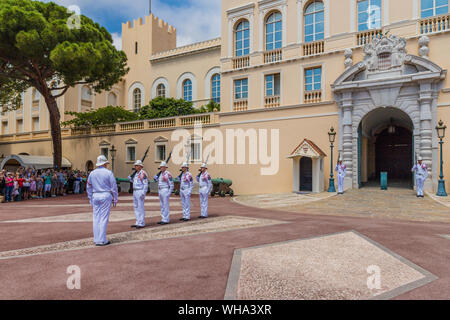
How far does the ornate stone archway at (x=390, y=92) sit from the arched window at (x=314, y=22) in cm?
283

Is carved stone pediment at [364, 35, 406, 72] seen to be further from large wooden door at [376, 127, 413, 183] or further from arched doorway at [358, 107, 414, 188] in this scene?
large wooden door at [376, 127, 413, 183]

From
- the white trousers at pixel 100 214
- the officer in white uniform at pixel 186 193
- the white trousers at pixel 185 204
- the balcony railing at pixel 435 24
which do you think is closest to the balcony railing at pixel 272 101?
the balcony railing at pixel 435 24

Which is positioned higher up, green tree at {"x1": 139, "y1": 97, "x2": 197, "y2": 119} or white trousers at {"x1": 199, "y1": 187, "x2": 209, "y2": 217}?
green tree at {"x1": 139, "y1": 97, "x2": 197, "y2": 119}

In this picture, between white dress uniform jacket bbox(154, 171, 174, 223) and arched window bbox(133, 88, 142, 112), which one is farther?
arched window bbox(133, 88, 142, 112)

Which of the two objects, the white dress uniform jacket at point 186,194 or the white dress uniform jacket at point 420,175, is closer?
the white dress uniform jacket at point 186,194

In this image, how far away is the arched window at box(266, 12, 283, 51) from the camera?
22.4 metres

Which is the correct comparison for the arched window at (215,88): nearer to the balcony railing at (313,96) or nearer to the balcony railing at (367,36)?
the balcony railing at (313,96)

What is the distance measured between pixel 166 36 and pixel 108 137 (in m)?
17.0

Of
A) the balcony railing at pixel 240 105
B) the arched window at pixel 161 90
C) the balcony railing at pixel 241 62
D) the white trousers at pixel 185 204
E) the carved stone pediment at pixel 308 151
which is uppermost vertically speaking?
the arched window at pixel 161 90

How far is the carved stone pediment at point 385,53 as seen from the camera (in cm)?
1797

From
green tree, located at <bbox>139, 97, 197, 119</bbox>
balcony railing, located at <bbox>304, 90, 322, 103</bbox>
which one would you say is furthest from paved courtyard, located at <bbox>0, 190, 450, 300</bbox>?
green tree, located at <bbox>139, 97, 197, 119</bbox>

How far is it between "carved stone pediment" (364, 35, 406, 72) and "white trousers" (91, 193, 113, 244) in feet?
54.3
